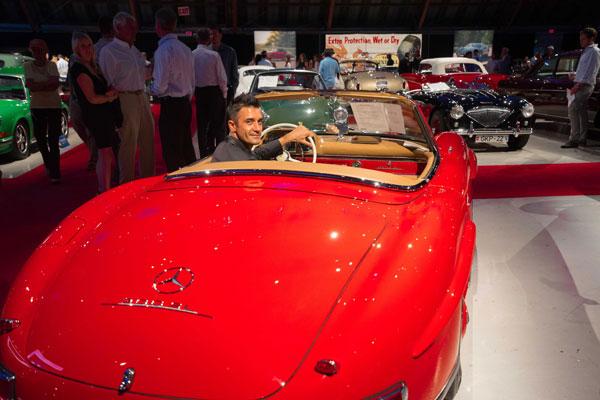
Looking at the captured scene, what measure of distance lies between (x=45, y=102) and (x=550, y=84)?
28.9 ft

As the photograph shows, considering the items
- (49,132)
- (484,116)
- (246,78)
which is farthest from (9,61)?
(484,116)

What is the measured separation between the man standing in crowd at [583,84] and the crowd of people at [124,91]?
17.3ft

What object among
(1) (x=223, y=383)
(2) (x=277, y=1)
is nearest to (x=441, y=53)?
(2) (x=277, y=1)

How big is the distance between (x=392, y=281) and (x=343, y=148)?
214 centimetres

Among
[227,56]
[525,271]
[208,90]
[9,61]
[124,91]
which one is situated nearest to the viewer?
[525,271]

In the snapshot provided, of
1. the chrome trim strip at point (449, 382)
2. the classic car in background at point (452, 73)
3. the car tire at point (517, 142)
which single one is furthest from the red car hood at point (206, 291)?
the classic car in background at point (452, 73)

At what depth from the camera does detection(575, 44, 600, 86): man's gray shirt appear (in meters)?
7.38

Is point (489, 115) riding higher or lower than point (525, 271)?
higher

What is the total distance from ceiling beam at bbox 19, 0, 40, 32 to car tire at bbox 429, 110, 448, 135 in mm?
19694

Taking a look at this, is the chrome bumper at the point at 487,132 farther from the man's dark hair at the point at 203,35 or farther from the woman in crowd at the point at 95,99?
the woman in crowd at the point at 95,99

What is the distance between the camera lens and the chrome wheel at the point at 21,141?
7423mm

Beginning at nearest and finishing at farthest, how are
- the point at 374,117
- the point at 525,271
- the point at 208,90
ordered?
the point at 374,117
the point at 525,271
the point at 208,90

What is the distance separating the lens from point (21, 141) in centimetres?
763

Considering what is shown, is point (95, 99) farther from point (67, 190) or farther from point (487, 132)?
point (487, 132)
